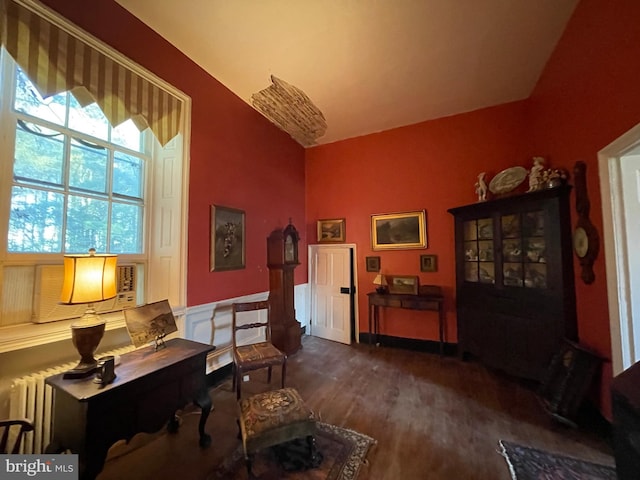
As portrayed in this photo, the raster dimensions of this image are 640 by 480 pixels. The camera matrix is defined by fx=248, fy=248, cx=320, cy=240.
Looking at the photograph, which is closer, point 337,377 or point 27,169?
point 27,169

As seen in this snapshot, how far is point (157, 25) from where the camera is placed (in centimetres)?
224

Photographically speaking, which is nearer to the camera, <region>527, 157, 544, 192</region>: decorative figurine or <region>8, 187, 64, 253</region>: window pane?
<region>8, 187, 64, 253</region>: window pane

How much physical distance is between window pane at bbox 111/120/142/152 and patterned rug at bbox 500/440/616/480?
397cm

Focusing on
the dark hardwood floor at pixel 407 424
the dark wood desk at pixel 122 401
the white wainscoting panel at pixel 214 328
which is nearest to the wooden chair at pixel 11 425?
the dark wood desk at pixel 122 401

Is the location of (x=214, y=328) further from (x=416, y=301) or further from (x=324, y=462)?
(x=416, y=301)

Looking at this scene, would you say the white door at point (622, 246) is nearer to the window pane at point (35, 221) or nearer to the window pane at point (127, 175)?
the window pane at point (127, 175)

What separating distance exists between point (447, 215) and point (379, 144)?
5.45 ft

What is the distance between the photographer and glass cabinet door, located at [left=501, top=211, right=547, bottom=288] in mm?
2699

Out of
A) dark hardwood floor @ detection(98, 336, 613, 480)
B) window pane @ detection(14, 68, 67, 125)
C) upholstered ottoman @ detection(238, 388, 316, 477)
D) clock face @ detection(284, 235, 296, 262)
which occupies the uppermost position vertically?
window pane @ detection(14, 68, 67, 125)

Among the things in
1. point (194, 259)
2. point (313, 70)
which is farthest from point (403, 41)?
point (194, 259)

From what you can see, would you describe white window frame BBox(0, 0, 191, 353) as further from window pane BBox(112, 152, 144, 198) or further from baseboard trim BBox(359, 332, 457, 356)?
baseboard trim BBox(359, 332, 457, 356)

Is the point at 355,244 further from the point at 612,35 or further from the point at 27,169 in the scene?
the point at 27,169

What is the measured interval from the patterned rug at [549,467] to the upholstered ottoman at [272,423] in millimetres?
1414

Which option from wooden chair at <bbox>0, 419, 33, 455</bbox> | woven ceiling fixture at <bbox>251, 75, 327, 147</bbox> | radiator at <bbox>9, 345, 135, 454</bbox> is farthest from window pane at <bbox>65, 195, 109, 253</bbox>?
woven ceiling fixture at <bbox>251, 75, 327, 147</bbox>
